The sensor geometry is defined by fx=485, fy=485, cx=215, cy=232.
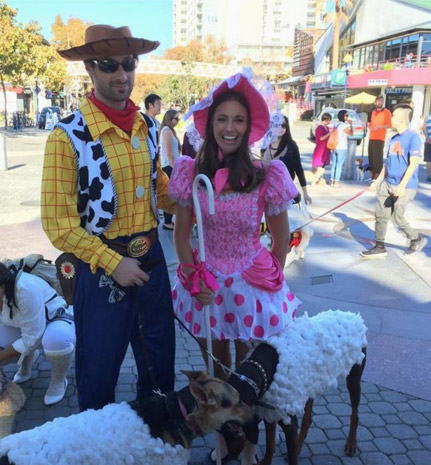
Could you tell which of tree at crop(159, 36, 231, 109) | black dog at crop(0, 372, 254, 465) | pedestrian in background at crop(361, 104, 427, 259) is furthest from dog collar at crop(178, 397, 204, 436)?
tree at crop(159, 36, 231, 109)

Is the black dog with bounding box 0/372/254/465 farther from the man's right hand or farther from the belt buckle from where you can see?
the belt buckle

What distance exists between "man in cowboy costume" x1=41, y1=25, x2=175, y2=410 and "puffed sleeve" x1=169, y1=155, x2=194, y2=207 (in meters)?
0.10

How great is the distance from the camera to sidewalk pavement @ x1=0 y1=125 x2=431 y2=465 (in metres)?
3.07

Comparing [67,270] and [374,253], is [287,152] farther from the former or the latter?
[67,270]

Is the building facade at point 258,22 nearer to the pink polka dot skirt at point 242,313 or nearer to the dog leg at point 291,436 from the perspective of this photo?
the pink polka dot skirt at point 242,313

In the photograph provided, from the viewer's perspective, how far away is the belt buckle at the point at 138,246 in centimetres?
232

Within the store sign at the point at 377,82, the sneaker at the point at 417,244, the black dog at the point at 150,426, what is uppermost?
the store sign at the point at 377,82

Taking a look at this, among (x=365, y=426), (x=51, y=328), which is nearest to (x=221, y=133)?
(x=51, y=328)

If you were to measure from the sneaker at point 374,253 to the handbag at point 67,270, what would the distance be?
16.5 feet

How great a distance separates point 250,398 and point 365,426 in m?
1.40

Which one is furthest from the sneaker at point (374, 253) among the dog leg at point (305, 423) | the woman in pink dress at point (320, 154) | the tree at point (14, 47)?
the tree at point (14, 47)

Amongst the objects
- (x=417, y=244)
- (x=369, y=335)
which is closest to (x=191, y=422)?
(x=369, y=335)

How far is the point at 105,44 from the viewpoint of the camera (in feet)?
7.07

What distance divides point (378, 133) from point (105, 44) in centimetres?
1149
